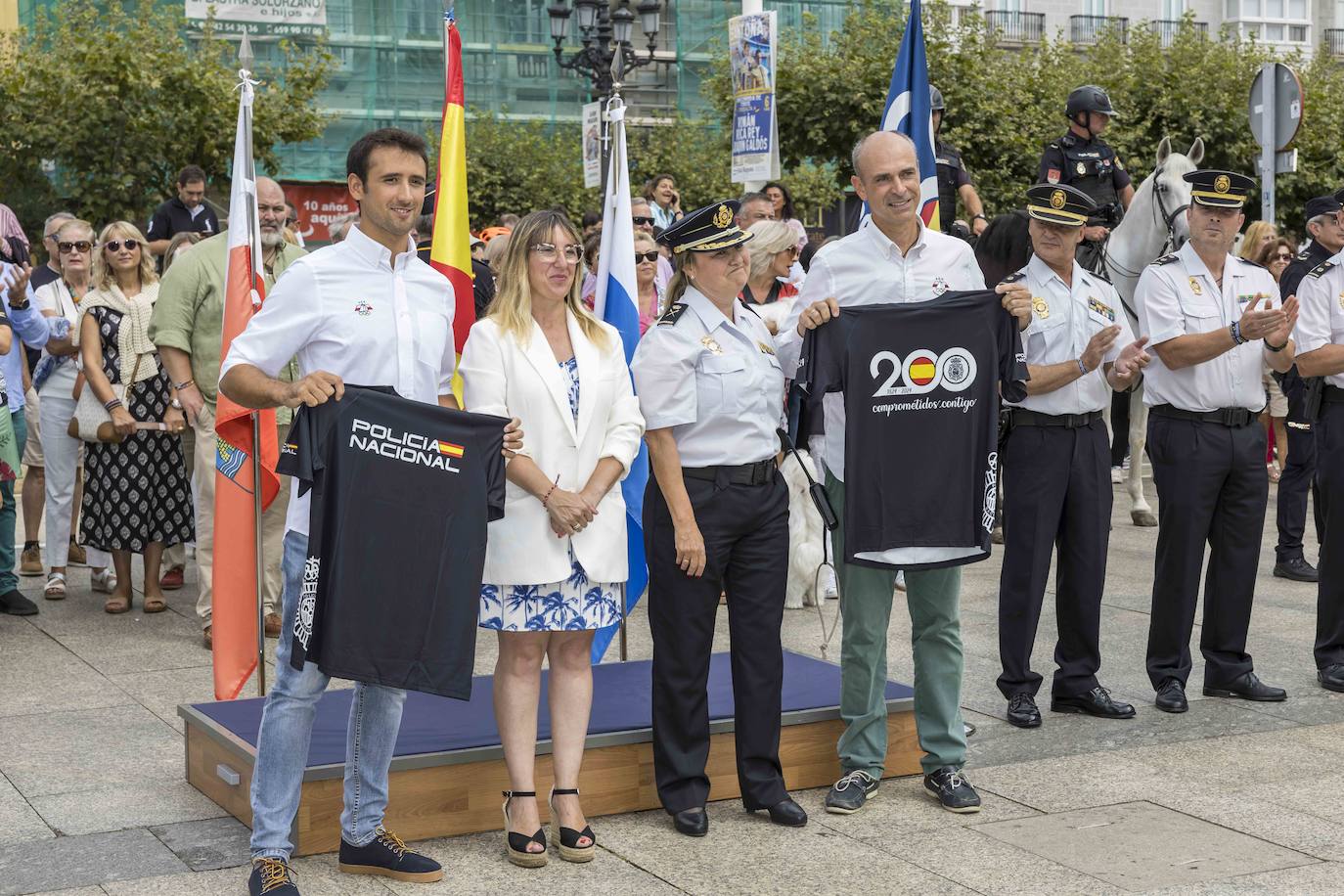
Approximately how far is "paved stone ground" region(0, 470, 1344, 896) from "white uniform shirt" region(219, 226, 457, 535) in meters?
1.26

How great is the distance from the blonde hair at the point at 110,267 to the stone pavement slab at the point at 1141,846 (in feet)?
20.0

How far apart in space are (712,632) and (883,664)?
673 mm

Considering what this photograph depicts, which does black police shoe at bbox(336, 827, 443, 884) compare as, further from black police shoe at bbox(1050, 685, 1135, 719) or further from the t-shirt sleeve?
black police shoe at bbox(1050, 685, 1135, 719)

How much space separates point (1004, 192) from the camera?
82.3ft

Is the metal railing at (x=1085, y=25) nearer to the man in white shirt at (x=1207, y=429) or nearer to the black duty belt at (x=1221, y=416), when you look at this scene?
the man in white shirt at (x=1207, y=429)

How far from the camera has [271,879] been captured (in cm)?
461

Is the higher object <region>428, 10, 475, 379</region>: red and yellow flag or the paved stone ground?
<region>428, 10, 475, 379</region>: red and yellow flag

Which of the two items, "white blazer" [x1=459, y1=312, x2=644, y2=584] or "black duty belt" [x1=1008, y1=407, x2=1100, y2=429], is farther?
"black duty belt" [x1=1008, y1=407, x2=1100, y2=429]

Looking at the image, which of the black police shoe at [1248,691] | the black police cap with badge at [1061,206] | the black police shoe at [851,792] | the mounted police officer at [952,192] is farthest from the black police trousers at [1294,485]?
the black police shoe at [851,792]

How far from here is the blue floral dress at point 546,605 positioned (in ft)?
16.5

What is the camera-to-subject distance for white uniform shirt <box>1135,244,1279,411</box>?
683 centimetres

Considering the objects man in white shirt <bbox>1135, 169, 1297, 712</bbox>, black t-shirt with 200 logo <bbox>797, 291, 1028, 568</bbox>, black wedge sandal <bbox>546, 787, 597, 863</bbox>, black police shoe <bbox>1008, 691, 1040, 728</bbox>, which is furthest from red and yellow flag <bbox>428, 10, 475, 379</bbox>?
man in white shirt <bbox>1135, 169, 1297, 712</bbox>

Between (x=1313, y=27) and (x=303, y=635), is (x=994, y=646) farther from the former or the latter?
(x=1313, y=27)

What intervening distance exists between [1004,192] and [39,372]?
710 inches
